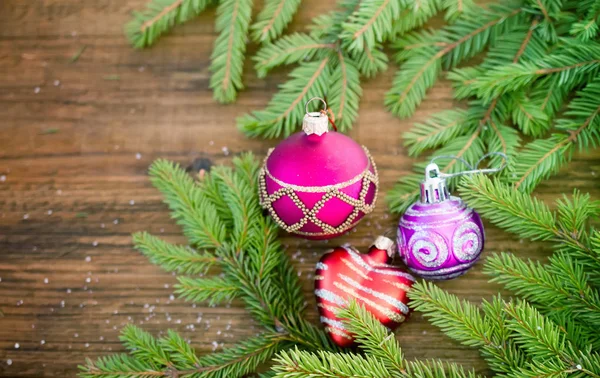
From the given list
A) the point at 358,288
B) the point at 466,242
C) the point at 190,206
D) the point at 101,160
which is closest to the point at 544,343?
the point at 466,242

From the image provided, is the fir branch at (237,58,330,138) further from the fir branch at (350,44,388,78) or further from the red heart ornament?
the red heart ornament

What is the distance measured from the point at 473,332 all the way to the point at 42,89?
0.94m

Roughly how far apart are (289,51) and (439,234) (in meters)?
0.44

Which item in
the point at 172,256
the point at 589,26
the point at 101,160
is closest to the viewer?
the point at 589,26

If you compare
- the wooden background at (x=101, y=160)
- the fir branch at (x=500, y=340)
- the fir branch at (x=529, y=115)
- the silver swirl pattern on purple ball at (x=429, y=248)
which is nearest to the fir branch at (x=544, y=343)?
the fir branch at (x=500, y=340)

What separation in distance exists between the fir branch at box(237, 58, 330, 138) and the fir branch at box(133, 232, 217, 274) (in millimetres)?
252

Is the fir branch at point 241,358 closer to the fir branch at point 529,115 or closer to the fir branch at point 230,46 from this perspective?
the fir branch at point 230,46

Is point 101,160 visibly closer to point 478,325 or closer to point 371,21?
point 371,21

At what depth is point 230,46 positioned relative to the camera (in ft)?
3.27

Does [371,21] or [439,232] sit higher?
[371,21]

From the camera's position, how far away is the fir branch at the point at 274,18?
984mm

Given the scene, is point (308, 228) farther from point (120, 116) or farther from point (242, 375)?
point (120, 116)

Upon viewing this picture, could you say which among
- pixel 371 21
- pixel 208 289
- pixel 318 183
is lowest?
pixel 208 289

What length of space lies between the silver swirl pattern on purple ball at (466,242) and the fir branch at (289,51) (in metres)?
0.41
